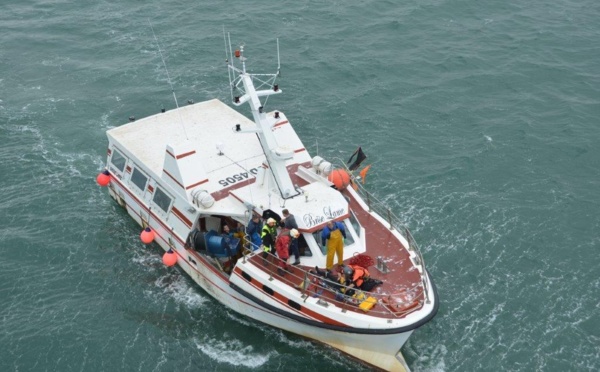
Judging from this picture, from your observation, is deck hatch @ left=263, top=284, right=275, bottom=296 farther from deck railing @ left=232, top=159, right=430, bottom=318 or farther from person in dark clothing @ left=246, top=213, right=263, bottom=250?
person in dark clothing @ left=246, top=213, right=263, bottom=250

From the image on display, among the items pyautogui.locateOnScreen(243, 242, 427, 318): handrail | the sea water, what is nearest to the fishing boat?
pyautogui.locateOnScreen(243, 242, 427, 318): handrail

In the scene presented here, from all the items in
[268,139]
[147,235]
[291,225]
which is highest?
[268,139]

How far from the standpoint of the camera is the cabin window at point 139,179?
23.7 m

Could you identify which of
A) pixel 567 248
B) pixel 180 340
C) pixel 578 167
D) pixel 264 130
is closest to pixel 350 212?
pixel 264 130

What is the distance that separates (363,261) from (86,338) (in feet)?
31.3

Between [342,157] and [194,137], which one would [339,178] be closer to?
[194,137]

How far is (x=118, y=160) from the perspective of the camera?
24938 millimetres

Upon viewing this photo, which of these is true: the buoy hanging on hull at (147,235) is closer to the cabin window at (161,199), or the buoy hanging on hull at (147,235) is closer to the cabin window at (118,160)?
the cabin window at (161,199)

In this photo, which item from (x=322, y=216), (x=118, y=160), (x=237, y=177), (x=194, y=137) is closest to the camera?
(x=322, y=216)

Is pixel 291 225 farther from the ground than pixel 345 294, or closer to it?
farther from the ground

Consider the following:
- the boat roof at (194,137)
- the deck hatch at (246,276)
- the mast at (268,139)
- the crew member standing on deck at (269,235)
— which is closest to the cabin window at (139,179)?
the boat roof at (194,137)

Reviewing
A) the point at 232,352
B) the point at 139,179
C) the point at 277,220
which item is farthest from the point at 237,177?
the point at 232,352

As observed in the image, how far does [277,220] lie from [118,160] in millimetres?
8574

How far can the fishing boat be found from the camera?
18719 mm
